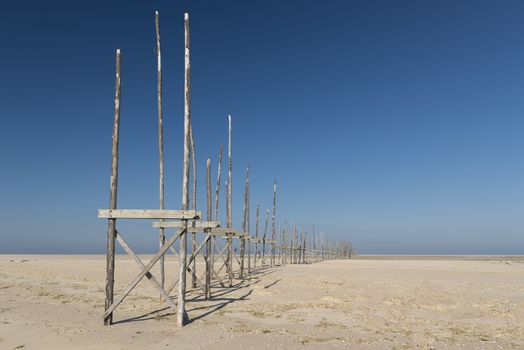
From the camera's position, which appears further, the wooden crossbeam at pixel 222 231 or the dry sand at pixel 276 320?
the wooden crossbeam at pixel 222 231

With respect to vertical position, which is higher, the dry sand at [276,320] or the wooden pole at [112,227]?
the wooden pole at [112,227]

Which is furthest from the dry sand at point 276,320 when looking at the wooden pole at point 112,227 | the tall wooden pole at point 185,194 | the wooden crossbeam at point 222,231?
the wooden crossbeam at point 222,231

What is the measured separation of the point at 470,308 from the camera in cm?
1377

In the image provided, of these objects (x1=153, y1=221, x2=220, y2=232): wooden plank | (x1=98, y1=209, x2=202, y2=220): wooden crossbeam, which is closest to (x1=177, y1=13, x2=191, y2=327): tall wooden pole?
(x1=98, y1=209, x2=202, y2=220): wooden crossbeam

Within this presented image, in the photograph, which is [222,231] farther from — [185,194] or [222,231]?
[185,194]

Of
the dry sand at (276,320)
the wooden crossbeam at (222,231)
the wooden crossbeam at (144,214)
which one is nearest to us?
the dry sand at (276,320)

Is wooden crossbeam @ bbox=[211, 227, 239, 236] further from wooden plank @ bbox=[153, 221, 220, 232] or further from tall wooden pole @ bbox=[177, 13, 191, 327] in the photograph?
tall wooden pole @ bbox=[177, 13, 191, 327]

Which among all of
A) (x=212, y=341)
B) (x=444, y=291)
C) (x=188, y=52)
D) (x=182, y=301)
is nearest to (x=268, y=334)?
(x=212, y=341)

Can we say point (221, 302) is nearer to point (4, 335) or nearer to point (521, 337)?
point (4, 335)

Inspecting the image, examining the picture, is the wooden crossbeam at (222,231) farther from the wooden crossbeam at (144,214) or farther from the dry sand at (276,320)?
the wooden crossbeam at (144,214)

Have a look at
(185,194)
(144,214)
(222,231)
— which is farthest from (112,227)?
(222,231)

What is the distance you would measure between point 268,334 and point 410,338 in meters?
3.03

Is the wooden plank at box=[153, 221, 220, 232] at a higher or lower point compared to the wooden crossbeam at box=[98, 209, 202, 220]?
lower

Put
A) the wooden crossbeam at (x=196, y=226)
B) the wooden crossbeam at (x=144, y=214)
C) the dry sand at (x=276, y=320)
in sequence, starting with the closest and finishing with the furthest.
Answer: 1. the dry sand at (x=276, y=320)
2. the wooden crossbeam at (x=144, y=214)
3. the wooden crossbeam at (x=196, y=226)
